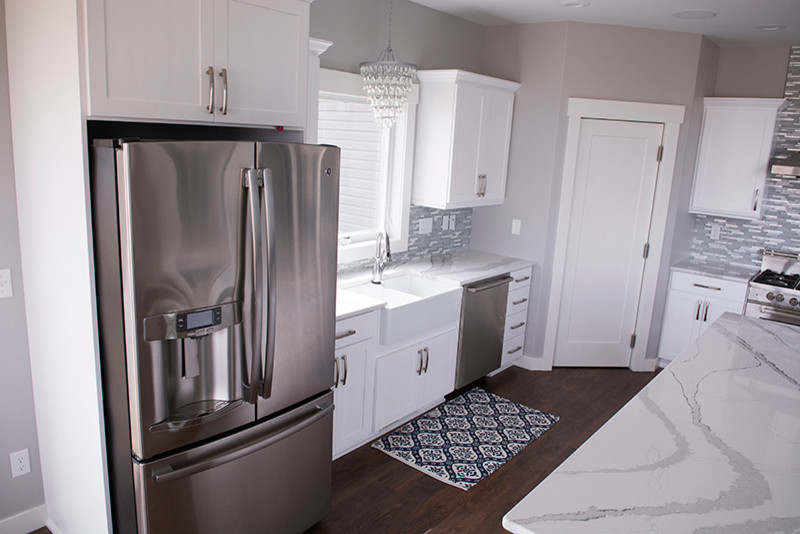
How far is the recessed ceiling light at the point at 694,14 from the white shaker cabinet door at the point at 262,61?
2.51 m

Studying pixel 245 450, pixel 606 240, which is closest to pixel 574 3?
pixel 606 240

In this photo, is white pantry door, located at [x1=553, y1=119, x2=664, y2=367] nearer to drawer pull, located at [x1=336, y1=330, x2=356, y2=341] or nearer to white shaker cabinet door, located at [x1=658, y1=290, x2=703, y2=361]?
white shaker cabinet door, located at [x1=658, y1=290, x2=703, y2=361]

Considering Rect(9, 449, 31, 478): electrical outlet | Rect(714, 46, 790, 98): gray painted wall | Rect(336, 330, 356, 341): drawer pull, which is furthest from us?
Rect(714, 46, 790, 98): gray painted wall

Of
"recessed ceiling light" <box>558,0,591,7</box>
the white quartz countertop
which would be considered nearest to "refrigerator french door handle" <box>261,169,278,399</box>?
the white quartz countertop

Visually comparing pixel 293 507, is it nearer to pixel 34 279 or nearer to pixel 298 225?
pixel 298 225

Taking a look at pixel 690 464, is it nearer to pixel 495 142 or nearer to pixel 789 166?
pixel 495 142

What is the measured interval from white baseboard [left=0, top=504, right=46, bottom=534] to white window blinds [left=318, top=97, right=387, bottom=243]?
2.04 m

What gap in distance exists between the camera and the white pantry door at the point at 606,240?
4375mm

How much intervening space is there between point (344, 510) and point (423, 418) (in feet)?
3.31

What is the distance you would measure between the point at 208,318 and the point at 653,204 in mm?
3604

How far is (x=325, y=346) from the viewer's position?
2.42 m

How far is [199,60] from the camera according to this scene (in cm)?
202

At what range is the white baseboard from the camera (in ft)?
7.96

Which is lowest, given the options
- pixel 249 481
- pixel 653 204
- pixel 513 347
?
pixel 513 347
